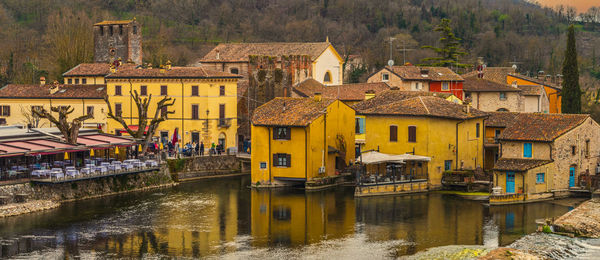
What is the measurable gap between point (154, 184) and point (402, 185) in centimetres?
1491

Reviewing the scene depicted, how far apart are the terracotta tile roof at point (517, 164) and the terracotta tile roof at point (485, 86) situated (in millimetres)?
21050

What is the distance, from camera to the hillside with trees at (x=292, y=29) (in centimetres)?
9412

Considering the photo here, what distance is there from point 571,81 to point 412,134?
16813mm

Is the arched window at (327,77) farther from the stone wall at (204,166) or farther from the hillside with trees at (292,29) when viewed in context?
the hillside with trees at (292,29)

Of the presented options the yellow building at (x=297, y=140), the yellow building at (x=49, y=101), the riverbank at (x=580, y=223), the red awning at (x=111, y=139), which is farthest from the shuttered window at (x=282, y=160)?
the yellow building at (x=49, y=101)

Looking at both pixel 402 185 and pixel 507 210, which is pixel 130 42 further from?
pixel 507 210

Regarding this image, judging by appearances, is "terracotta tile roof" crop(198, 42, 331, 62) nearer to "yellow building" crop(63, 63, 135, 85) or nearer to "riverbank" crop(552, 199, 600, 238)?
"yellow building" crop(63, 63, 135, 85)

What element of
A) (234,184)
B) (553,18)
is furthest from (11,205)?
(553,18)

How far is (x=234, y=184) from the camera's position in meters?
57.5

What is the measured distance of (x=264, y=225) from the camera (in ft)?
144

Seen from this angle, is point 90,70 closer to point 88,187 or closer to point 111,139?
point 111,139

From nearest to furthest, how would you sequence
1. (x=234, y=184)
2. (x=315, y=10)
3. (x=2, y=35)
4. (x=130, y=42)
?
(x=234, y=184) < (x=130, y=42) < (x=2, y=35) < (x=315, y=10)

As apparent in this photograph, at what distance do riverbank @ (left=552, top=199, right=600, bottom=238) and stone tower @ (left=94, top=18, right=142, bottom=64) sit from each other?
164ft

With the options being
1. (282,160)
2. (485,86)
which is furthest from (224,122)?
(485,86)
